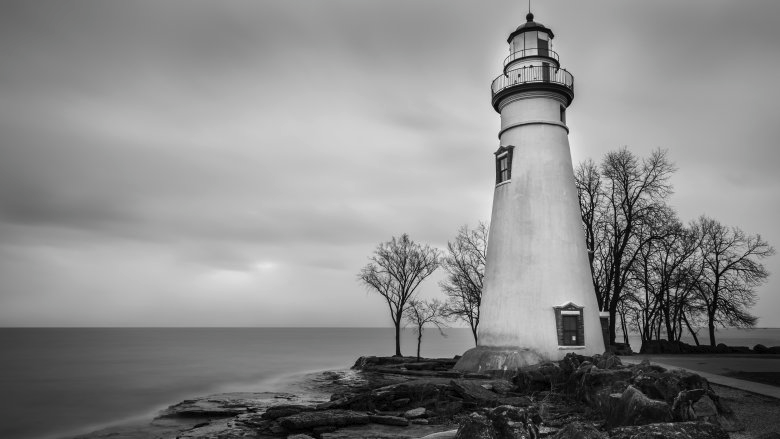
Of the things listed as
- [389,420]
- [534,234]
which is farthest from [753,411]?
[534,234]

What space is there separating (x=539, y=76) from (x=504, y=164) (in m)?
4.08

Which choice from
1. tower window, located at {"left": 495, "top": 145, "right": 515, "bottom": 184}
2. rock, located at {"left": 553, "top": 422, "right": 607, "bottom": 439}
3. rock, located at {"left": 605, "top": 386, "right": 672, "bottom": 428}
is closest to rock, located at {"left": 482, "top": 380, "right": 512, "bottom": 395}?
rock, located at {"left": 605, "top": 386, "right": 672, "bottom": 428}

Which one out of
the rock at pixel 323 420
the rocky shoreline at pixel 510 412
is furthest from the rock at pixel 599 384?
the rock at pixel 323 420

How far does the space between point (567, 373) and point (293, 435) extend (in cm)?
926

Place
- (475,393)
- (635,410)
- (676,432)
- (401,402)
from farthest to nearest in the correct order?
(401,402) < (475,393) < (635,410) < (676,432)

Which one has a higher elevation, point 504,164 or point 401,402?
point 504,164

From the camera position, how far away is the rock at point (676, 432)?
620 cm

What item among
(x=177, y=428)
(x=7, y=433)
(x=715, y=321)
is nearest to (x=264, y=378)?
(x=7, y=433)

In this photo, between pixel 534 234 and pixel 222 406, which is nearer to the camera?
pixel 534 234

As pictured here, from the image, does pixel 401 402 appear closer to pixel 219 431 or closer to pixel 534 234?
pixel 219 431

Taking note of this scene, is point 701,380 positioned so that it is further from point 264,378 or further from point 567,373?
point 264,378

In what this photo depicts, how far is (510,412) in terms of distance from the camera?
7316 mm

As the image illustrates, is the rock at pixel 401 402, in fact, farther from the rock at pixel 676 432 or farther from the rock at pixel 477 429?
the rock at pixel 676 432

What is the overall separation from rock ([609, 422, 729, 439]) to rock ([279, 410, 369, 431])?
8254 mm
